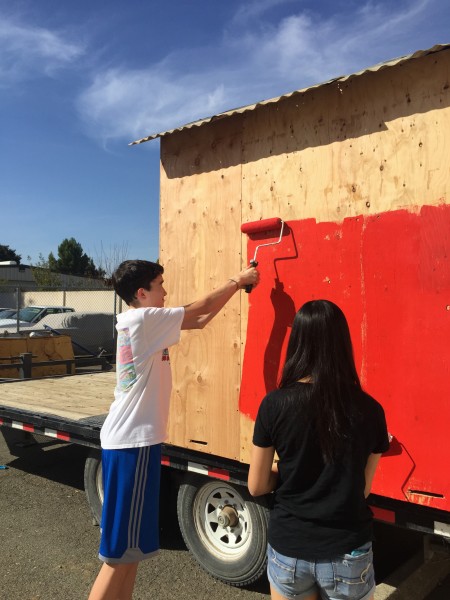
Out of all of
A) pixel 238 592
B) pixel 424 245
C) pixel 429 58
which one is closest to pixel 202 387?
pixel 238 592

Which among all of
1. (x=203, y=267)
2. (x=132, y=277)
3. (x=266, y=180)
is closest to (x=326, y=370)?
(x=132, y=277)

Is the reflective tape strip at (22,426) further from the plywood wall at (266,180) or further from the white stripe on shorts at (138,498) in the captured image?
the white stripe on shorts at (138,498)

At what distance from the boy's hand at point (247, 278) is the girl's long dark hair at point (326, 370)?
1036 millimetres

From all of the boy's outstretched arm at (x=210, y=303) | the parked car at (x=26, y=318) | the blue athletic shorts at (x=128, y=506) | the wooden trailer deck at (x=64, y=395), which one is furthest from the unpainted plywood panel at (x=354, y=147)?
the parked car at (x=26, y=318)

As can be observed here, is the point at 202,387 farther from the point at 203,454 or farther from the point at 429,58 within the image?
the point at 429,58

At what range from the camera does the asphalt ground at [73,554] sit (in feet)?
11.9

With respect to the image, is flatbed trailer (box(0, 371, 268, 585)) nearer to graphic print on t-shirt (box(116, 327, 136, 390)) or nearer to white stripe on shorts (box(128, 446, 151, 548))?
white stripe on shorts (box(128, 446, 151, 548))

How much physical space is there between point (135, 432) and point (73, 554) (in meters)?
2.15

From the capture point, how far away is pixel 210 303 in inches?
110

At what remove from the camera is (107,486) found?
2.63 m

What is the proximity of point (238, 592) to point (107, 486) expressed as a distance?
1.60 meters

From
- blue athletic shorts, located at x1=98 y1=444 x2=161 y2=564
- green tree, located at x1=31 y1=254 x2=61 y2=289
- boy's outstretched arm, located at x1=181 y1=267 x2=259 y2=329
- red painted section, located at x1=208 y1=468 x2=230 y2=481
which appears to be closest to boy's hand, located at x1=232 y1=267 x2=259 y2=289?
boy's outstretched arm, located at x1=181 y1=267 x2=259 y2=329

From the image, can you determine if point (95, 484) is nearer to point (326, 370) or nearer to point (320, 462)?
point (320, 462)

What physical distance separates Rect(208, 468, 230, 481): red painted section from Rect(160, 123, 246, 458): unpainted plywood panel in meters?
0.12
